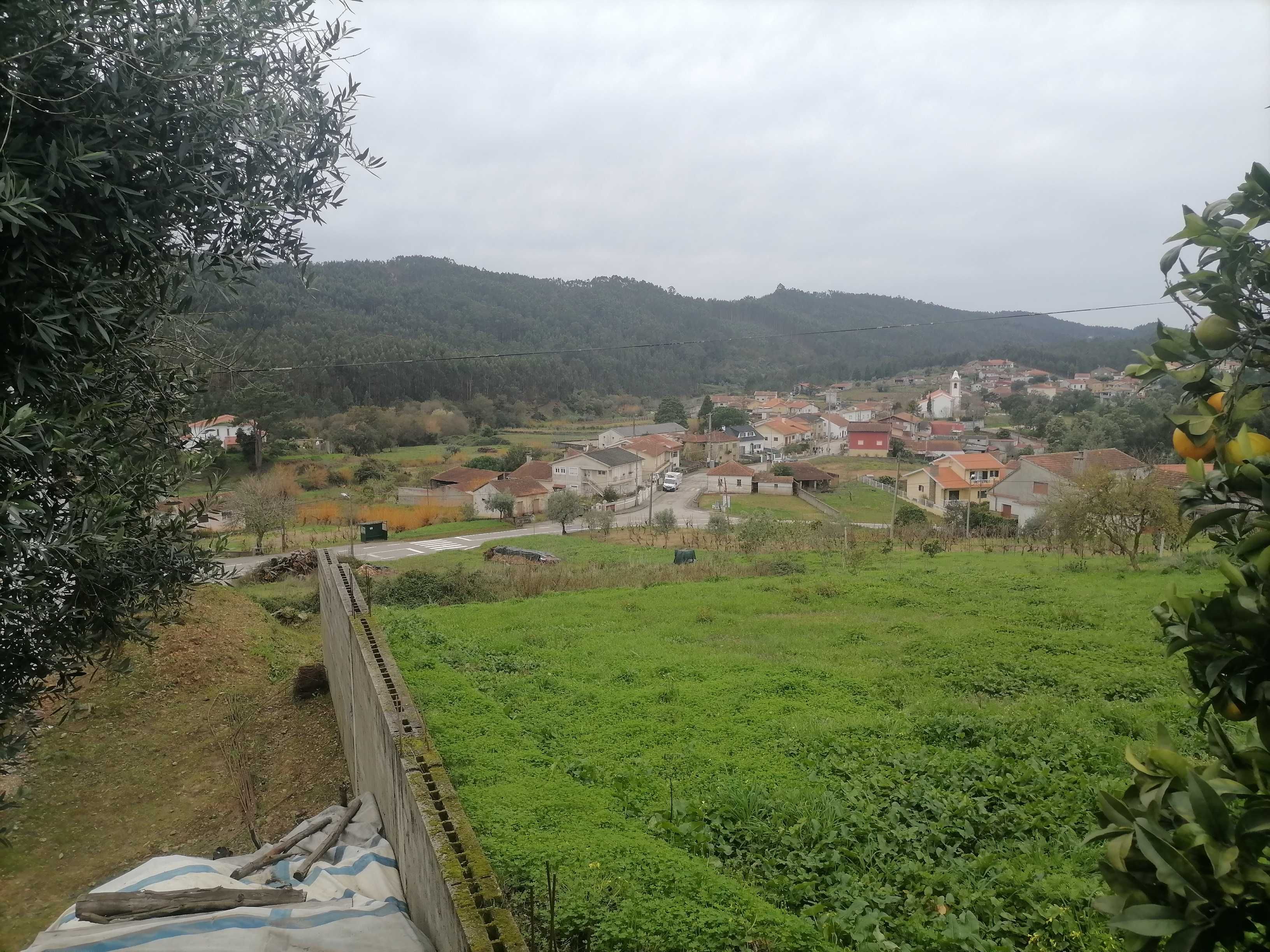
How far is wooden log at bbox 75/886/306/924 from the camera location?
4195 millimetres

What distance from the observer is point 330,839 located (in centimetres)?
543

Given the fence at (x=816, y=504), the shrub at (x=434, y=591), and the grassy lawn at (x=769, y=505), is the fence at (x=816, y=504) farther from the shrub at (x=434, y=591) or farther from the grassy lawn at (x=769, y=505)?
the shrub at (x=434, y=591)

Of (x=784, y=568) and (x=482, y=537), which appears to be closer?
(x=784, y=568)

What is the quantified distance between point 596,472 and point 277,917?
39717 mm

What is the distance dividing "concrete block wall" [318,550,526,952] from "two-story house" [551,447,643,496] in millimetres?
34501

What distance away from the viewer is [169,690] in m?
9.65

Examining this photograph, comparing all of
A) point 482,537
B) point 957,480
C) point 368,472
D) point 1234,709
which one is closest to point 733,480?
point 957,480

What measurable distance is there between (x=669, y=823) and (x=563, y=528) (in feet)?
88.0

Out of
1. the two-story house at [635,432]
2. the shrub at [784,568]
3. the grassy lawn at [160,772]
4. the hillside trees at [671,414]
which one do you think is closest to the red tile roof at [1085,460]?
the shrub at [784,568]

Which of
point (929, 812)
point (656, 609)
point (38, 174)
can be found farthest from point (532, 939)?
point (656, 609)

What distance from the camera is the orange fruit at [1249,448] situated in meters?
1.45

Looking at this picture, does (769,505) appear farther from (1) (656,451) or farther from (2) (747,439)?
(2) (747,439)

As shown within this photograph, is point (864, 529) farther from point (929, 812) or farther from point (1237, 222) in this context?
point (1237, 222)

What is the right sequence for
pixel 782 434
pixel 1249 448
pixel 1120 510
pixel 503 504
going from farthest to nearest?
1. pixel 782 434
2. pixel 503 504
3. pixel 1120 510
4. pixel 1249 448
